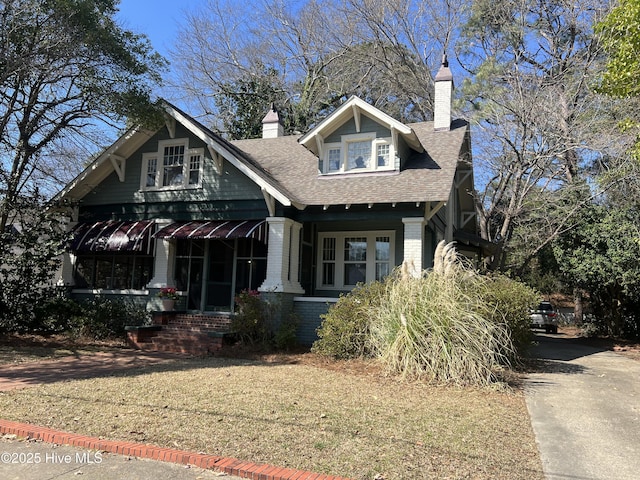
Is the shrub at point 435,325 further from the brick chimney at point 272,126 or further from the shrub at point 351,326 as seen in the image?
the brick chimney at point 272,126

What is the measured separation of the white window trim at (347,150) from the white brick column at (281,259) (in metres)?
2.44

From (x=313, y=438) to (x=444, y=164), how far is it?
36.0ft

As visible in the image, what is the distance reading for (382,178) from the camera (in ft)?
47.3

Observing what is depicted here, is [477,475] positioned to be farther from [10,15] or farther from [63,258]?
[63,258]

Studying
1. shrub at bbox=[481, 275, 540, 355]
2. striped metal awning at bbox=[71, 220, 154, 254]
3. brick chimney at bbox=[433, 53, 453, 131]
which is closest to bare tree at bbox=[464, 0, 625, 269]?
brick chimney at bbox=[433, 53, 453, 131]

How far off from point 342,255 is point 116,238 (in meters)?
7.07

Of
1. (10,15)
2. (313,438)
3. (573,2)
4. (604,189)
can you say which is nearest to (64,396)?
(313,438)

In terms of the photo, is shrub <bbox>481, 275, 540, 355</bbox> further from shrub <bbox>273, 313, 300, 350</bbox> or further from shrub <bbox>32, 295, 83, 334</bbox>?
shrub <bbox>32, 295, 83, 334</bbox>

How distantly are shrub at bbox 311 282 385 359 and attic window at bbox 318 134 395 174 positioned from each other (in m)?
5.01

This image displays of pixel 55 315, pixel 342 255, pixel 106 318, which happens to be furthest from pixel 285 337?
pixel 55 315

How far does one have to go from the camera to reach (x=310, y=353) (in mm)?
12250

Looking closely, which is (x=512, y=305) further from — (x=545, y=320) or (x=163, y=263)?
(x=545, y=320)

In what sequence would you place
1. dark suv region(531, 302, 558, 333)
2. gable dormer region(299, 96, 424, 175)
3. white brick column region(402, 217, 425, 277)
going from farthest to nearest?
1. dark suv region(531, 302, 558, 333)
2. gable dormer region(299, 96, 424, 175)
3. white brick column region(402, 217, 425, 277)

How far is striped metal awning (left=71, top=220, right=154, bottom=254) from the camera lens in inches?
575
